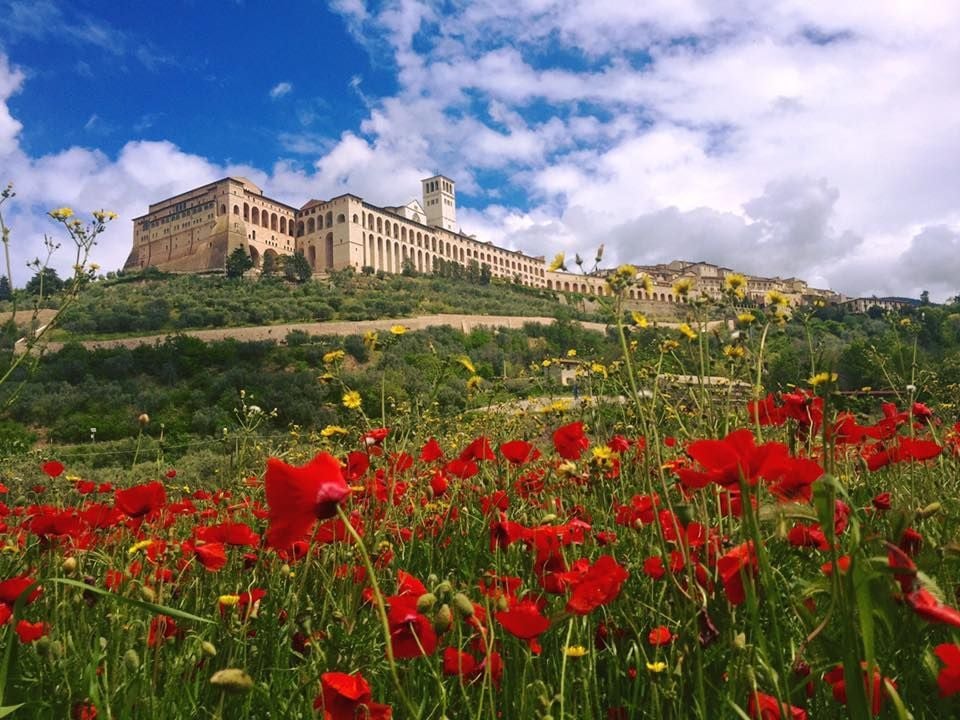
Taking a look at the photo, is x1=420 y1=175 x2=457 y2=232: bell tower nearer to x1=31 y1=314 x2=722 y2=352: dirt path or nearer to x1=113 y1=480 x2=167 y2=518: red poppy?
x1=31 y1=314 x2=722 y2=352: dirt path

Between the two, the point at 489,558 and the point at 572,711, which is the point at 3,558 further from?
the point at 572,711

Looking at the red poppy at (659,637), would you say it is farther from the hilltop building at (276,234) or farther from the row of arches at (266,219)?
the row of arches at (266,219)

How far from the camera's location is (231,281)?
36531 mm

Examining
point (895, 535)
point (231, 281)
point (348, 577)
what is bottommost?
point (348, 577)

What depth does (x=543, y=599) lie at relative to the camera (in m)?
1.05

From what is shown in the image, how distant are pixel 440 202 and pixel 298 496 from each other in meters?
60.1

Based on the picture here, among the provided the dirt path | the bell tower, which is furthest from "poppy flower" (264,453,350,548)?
the bell tower

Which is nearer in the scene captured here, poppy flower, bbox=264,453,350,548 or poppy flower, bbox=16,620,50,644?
poppy flower, bbox=264,453,350,548

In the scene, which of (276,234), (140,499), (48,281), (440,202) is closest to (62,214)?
(48,281)

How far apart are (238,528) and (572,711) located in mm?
565

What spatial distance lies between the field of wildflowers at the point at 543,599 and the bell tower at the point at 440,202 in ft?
190

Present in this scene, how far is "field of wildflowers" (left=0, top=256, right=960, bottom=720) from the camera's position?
1.67ft

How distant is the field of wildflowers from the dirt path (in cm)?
1787

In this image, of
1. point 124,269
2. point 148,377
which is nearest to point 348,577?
point 148,377
